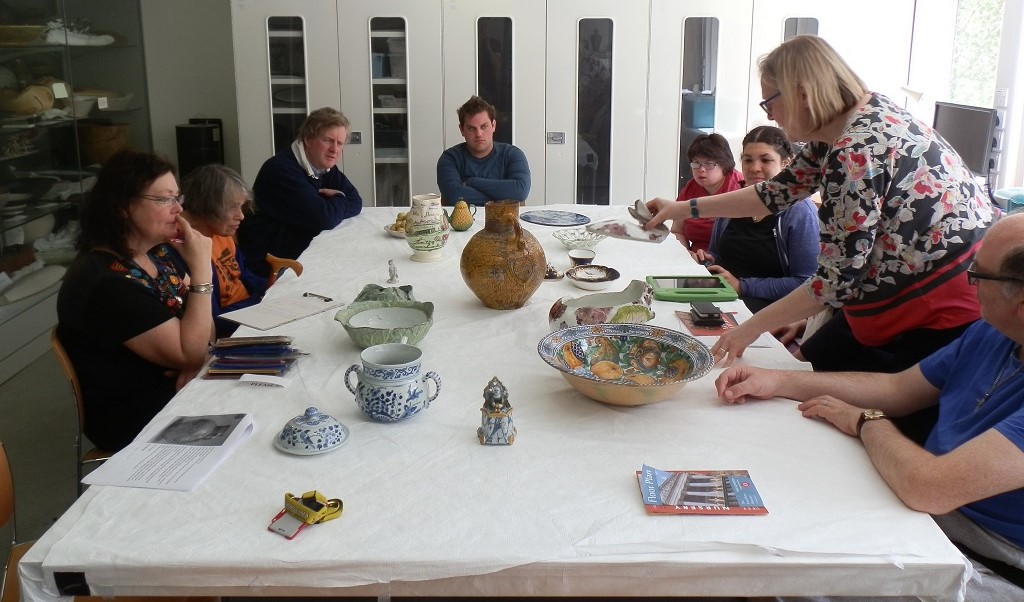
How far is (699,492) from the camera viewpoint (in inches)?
52.1

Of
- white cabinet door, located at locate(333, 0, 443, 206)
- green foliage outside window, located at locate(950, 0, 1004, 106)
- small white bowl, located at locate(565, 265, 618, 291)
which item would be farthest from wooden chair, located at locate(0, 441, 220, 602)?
green foliage outside window, located at locate(950, 0, 1004, 106)

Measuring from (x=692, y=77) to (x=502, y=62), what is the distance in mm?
1089

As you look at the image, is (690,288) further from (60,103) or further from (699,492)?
(60,103)

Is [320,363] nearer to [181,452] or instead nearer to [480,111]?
[181,452]

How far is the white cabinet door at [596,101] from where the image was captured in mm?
4828

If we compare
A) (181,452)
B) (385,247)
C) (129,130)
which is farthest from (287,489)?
(129,130)

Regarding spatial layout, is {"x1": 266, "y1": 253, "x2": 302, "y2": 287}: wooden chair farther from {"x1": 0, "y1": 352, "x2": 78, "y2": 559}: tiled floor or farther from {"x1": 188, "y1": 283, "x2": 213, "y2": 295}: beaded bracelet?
{"x1": 0, "y1": 352, "x2": 78, "y2": 559}: tiled floor

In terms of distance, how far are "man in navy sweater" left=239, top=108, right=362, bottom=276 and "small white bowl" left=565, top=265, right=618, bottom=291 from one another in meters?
1.35

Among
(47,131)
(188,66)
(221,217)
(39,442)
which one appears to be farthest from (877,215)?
(188,66)

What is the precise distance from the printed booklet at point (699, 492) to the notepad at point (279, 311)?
118 centimetres

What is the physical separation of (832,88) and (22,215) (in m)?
3.94

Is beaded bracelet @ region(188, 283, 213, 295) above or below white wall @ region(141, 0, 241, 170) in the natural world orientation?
below

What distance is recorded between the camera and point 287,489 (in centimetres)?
135

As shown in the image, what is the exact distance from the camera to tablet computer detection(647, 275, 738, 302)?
2.38 metres
